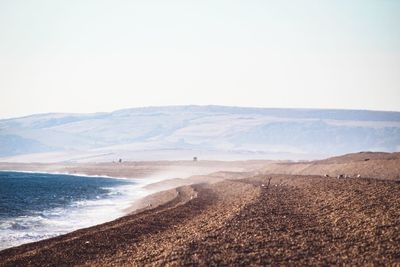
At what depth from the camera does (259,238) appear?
2166 centimetres

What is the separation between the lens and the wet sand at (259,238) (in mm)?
18734

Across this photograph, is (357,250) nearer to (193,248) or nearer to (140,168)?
(193,248)

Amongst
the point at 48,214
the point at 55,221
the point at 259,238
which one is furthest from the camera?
the point at 48,214

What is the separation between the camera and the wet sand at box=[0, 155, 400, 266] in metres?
18.7

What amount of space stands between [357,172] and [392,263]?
136 ft

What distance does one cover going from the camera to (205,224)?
1060 inches

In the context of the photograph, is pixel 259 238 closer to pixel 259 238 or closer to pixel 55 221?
pixel 259 238

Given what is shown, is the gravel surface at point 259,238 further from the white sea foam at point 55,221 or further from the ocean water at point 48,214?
the ocean water at point 48,214

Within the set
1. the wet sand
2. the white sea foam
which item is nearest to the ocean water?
the white sea foam

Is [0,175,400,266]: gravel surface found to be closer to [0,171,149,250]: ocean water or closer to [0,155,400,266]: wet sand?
[0,155,400,266]: wet sand

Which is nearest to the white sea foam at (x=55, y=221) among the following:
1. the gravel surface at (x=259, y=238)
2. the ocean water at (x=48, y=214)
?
the ocean water at (x=48, y=214)

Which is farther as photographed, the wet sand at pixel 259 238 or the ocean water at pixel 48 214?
the ocean water at pixel 48 214

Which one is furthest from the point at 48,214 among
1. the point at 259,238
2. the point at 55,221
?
the point at 259,238

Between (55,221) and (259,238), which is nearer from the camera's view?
(259,238)
